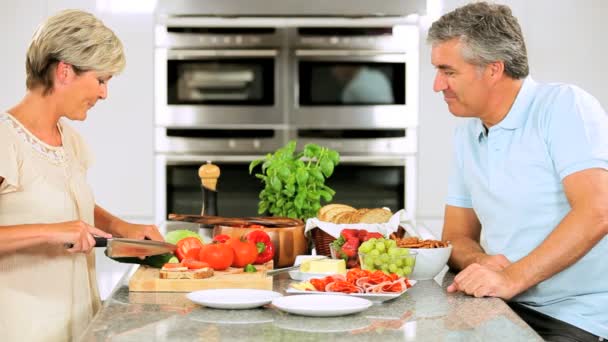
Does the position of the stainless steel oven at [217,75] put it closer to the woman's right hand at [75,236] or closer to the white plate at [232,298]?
the woman's right hand at [75,236]

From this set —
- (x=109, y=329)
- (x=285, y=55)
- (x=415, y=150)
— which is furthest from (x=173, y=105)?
(x=109, y=329)

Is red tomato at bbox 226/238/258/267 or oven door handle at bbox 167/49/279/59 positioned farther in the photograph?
oven door handle at bbox 167/49/279/59

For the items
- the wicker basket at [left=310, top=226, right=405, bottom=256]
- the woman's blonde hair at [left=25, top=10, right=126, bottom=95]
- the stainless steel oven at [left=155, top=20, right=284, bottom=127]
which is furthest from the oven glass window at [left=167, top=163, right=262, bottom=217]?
the woman's blonde hair at [left=25, top=10, right=126, bottom=95]

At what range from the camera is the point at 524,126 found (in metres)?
2.48

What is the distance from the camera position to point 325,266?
2.25m

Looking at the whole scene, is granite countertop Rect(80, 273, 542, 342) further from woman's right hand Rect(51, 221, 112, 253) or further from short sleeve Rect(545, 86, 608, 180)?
short sleeve Rect(545, 86, 608, 180)

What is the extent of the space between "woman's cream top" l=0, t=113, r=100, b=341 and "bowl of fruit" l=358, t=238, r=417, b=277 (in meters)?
0.81

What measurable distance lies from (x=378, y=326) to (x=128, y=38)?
3.41 meters

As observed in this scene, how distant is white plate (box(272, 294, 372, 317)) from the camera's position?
1858mm

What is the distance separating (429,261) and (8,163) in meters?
1.09

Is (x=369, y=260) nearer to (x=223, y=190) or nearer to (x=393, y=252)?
(x=393, y=252)

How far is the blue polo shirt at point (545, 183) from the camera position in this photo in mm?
2350

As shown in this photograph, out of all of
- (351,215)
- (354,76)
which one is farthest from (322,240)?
(354,76)

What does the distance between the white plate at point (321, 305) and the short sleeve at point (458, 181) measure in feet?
2.77
